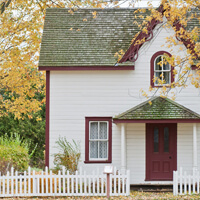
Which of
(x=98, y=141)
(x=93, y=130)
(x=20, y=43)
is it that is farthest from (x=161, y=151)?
(x=20, y=43)

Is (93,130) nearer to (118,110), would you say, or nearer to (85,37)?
(118,110)

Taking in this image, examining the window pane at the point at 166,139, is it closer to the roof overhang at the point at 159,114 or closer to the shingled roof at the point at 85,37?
the roof overhang at the point at 159,114

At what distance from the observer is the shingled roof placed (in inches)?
732

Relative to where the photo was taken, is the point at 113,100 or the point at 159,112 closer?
the point at 159,112

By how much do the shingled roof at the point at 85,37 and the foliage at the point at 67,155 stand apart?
3180 mm

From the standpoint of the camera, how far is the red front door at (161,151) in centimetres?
1842

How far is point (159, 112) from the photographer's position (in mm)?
17859

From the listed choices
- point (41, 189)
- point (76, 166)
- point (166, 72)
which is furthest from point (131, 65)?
point (41, 189)

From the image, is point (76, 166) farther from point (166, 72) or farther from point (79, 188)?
point (166, 72)

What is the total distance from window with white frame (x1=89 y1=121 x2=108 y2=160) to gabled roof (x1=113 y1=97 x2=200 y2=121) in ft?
3.03

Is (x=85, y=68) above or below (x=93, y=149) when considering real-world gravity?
above

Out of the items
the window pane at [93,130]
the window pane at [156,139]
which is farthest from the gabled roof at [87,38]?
the window pane at [156,139]

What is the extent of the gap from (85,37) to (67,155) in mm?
5148

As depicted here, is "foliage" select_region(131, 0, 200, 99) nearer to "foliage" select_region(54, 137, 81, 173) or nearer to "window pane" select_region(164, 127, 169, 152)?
"window pane" select_region(164, 127, 169, 152)
